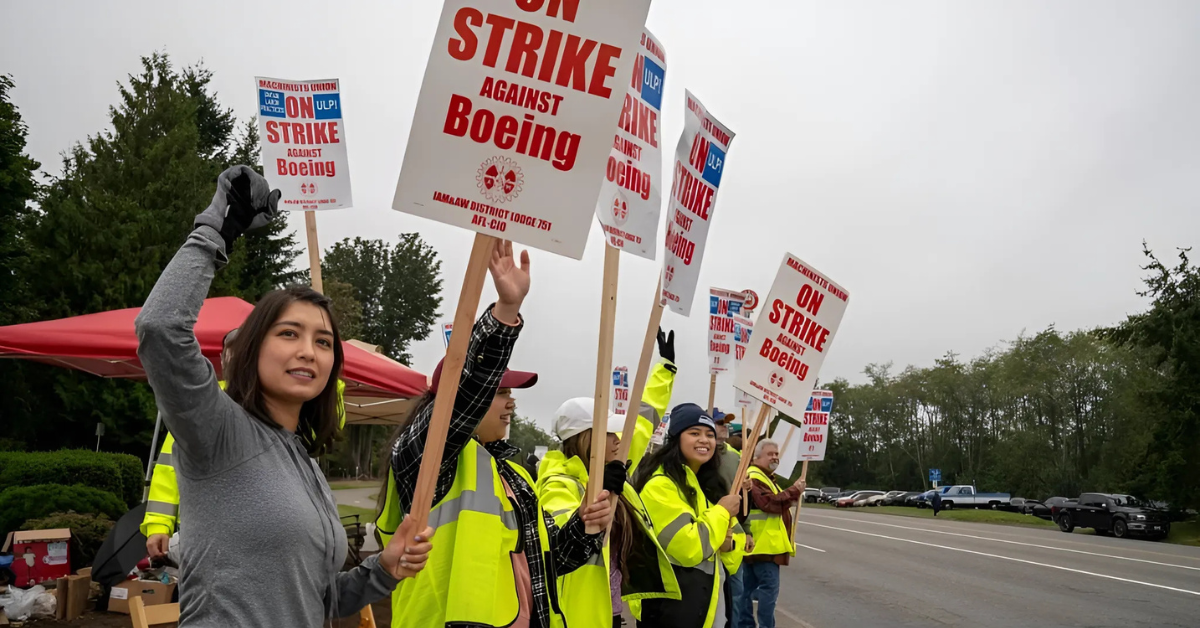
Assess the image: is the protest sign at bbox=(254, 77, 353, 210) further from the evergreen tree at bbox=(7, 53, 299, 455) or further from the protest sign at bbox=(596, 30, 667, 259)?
the evergreen tree at bbox=(7, 53, 299, 455)

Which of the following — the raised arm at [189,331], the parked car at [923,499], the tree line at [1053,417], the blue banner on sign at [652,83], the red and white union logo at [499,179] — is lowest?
the raised arm at [189,331]

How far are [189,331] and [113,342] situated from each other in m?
5.34

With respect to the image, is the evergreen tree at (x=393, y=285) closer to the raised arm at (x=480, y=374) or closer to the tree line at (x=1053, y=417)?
the tree line at (x=1053, y=417)

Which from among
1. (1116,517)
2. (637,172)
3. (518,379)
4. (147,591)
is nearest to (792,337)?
(637,172)

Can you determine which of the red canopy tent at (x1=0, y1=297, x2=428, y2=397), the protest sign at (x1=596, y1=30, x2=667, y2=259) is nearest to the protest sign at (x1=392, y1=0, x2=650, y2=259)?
the protest sign at (x1=596, y1=30, x2=667, y2=259)

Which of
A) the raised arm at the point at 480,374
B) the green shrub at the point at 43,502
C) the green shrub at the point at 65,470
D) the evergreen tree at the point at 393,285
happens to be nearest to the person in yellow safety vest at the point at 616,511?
the raised arm at the point at 480,374

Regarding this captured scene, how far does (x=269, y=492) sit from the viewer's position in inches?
77.5

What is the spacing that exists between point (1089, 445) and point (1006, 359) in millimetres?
13252

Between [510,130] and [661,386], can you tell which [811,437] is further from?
[510,130]

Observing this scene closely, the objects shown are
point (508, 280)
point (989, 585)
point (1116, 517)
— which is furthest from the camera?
point (1116, 517)

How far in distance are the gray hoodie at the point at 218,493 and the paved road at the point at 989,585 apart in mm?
9052

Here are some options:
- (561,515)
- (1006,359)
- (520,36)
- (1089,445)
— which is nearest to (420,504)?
(520,36)

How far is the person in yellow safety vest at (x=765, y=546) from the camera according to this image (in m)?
7.96

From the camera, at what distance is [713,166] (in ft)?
15.3
